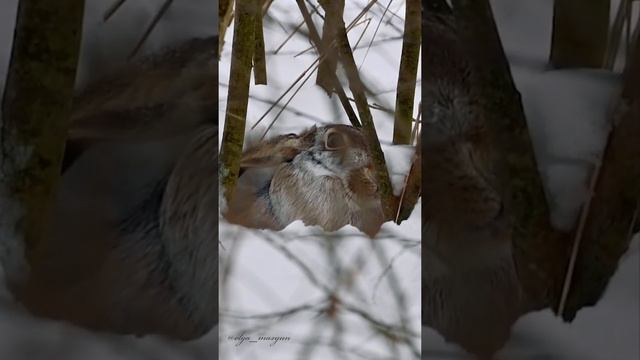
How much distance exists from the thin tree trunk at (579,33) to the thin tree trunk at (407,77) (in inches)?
10.7

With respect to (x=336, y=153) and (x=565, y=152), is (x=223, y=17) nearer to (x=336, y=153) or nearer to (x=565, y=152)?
(x=336, y=153)

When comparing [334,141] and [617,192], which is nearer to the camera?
[617,192]

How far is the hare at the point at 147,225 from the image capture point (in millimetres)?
1489

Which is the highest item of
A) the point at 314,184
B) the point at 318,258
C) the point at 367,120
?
the point at 367,120

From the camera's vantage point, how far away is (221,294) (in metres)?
1.55

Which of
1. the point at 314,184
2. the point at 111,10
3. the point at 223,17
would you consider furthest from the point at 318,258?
the point at 111,10

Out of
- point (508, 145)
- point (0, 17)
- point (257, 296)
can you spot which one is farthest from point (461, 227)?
point (0, 17)

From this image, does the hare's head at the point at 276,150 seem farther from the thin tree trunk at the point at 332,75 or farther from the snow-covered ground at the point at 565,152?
the snow-covered ground at the point at 565,152

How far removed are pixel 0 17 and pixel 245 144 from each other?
54 cm

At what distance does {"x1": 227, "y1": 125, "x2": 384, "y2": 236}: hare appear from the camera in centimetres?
157

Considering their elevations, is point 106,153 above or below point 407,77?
below

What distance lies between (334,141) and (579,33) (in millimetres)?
532

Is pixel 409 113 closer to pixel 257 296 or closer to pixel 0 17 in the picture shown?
pixel 257 296

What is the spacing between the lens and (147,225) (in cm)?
152
